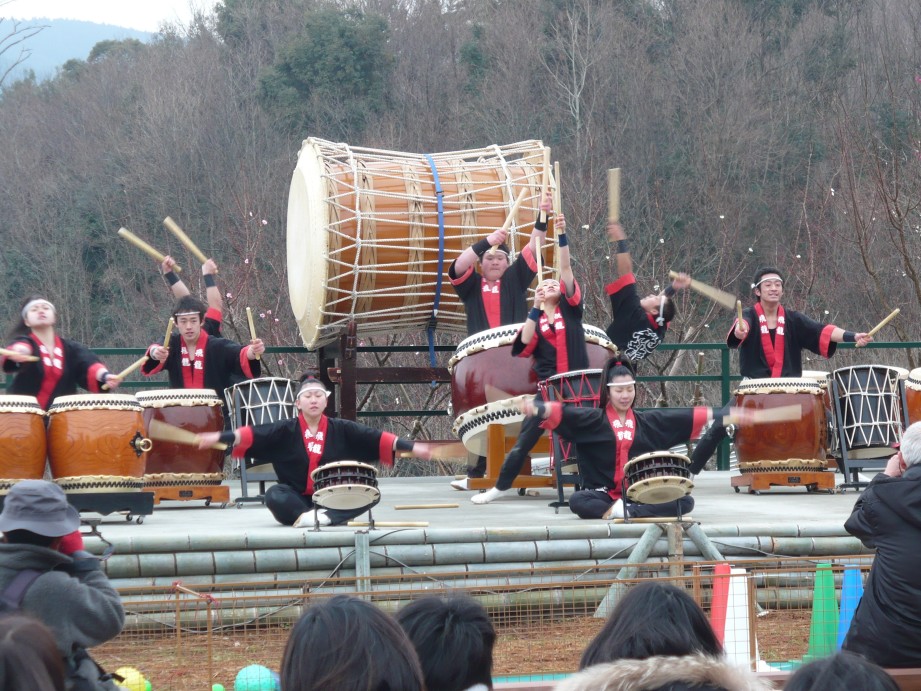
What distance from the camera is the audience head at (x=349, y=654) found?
2033 millimetres

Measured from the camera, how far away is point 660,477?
5820 millimetres

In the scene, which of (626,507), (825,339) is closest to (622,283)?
(825,339)

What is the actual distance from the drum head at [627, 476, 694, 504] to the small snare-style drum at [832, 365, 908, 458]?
1670 mm

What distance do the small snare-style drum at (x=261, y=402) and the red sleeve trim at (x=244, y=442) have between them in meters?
0.83

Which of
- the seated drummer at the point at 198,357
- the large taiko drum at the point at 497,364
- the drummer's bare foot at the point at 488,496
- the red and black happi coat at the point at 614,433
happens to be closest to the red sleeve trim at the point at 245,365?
the seated drummer at the point at 198,357

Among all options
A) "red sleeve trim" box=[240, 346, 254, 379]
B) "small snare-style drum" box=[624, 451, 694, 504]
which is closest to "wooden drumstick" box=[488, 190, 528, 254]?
Result: "red sleeve trim" box=[240, 346, 254, 379]

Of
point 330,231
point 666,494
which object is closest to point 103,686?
point 666,494

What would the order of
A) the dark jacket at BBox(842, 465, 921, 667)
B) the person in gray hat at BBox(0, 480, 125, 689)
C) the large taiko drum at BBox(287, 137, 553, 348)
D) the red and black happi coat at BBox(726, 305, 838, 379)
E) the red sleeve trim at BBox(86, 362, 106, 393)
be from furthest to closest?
the large taiko drum at BBox(287, 137, 553, 348) < the red and black happi coat at BBox(726, 305, 838, 379) < the red sleeve trim at BBox(86, 362, 106, 393) < the dark jacket at BBox(842, 465, 921, 667) < the person in gray hat at BBox(0, 480, 125, 689)

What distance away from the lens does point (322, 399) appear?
6359mm

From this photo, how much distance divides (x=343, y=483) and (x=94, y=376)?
171 centimetres

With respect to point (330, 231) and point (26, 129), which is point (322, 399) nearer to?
point (330, 231)

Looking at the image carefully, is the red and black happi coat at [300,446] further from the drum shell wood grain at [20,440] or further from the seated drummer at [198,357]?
the seated drummer at [198,357]

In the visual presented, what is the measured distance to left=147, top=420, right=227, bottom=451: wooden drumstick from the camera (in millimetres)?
6449

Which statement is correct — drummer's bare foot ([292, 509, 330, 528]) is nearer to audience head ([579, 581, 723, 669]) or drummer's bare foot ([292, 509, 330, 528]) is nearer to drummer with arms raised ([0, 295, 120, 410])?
drummer with arms raised ([0, 295, 120, 410])
